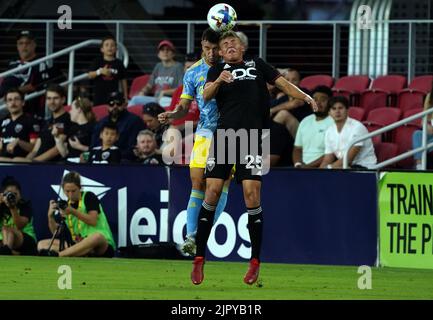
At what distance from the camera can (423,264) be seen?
1634cm

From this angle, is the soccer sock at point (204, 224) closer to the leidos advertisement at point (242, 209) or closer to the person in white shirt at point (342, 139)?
the leidos advertisement at point (242, 209)

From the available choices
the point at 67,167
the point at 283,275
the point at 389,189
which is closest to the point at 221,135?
the point at 283,275

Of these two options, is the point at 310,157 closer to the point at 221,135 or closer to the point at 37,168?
the point at 37,168

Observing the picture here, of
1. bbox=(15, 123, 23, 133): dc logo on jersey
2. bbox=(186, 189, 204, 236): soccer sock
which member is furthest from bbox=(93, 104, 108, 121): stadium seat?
bbox=(186, 189, 204, 236): soccer sock

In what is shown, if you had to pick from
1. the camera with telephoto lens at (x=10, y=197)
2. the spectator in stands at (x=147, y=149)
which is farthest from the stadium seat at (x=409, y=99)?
the camera with telephoto lens at (x=10, y=197)

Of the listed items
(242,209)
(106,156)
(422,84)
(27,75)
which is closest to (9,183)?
(106,156)

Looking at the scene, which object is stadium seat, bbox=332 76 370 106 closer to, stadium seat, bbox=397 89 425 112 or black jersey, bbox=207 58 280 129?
stadium seat, bbox=397 89 425 112

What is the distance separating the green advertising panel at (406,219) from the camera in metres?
16.3

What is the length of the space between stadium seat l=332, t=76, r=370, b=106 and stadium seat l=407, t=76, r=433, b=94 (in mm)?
806

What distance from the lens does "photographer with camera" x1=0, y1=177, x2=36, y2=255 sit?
17.5 metres

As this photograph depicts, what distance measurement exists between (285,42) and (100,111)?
13.5 feet

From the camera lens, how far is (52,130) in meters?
19.8

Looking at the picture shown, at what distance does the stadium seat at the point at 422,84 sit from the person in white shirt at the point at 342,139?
223 centimetres

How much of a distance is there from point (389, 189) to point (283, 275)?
2.28 metres
